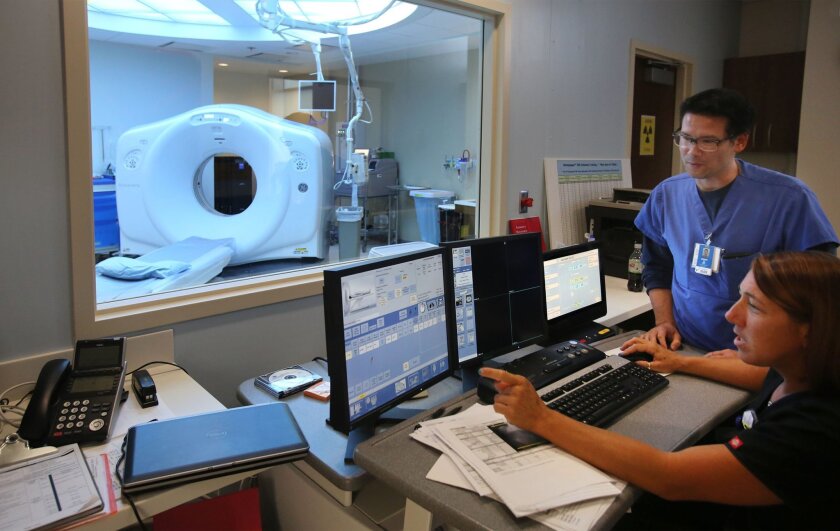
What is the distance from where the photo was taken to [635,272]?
286 cm

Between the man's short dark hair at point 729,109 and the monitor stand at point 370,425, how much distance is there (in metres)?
1.23

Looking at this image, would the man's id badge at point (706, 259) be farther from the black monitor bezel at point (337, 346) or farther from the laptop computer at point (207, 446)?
the laptop computer at point (207, 446)

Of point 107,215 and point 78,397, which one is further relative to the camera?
point 107,215

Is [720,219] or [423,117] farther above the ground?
[423,117]

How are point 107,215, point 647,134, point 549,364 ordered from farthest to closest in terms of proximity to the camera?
point 647,134, point 107,215, point 549,364

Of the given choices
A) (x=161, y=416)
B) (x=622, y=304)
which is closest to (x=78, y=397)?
(x=161, y=416)

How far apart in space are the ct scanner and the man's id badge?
1.73 m

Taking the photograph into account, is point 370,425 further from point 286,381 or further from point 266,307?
point 266,307

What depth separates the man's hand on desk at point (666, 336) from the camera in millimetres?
1829

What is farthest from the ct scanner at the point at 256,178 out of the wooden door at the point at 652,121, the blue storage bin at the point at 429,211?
the wooden door at the point at 652,121

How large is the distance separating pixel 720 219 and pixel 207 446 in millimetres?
1589

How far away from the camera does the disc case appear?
156cm

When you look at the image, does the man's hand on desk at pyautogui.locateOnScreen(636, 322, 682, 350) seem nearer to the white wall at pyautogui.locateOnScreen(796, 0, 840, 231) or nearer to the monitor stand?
the monitor stand

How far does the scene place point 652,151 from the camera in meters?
4.22
